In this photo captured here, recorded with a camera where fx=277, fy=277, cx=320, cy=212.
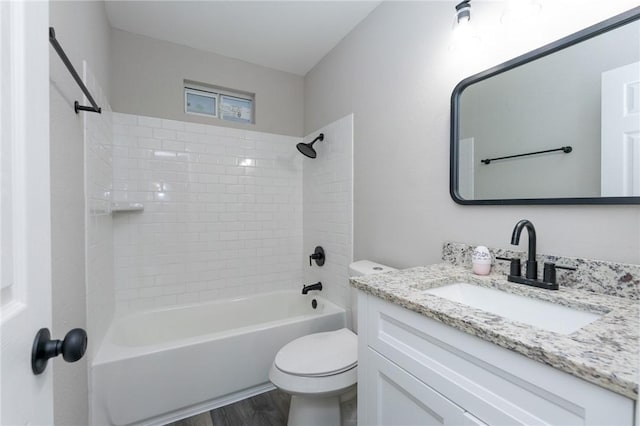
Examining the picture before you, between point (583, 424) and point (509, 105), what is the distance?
111cm

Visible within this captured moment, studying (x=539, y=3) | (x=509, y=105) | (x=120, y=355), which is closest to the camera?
(x=539, y=3)

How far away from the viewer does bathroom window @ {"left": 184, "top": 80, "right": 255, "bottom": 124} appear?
2.40m

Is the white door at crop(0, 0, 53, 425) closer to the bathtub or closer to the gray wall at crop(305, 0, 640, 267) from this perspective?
the bathtub

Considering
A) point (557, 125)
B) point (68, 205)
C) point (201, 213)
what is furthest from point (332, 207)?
point (68, 205)

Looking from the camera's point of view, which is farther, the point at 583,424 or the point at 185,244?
the point at 185,244

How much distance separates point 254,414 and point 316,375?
70cm

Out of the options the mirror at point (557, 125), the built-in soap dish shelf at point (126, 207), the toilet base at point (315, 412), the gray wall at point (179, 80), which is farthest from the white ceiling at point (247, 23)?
the toilet base at point (315, 412)

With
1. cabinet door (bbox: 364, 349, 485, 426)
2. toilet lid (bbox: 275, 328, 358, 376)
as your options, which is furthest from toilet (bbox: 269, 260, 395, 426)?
cabinet door (bbox: 364, 349, 485, 426)

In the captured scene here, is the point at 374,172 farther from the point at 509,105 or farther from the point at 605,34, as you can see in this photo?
the point at 605,34

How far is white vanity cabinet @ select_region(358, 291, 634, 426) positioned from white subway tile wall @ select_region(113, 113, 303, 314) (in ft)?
5.60

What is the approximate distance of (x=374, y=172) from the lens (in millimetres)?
1853

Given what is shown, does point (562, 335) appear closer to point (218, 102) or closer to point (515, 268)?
point (515, 268)

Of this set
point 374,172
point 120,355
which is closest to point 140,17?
point 374,172

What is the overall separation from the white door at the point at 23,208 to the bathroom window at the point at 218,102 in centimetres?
203
